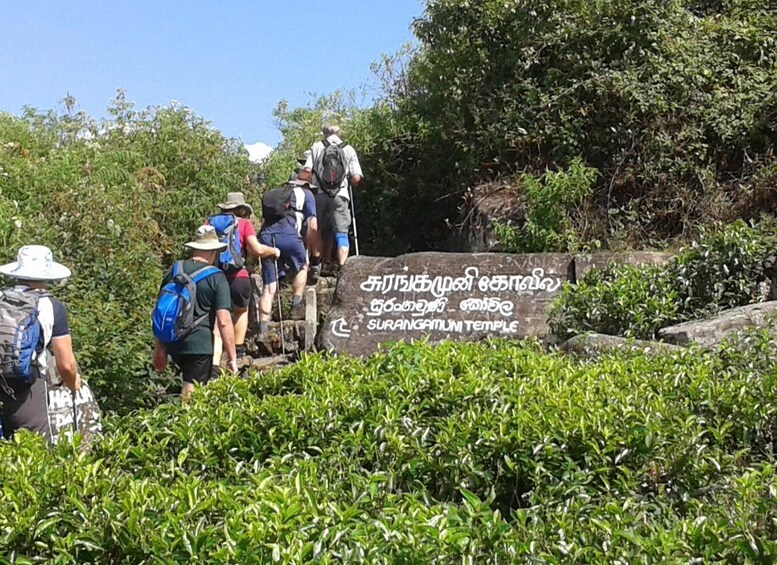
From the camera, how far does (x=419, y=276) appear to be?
8781 millimetres

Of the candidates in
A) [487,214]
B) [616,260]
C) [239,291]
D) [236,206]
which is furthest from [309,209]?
[616,260]

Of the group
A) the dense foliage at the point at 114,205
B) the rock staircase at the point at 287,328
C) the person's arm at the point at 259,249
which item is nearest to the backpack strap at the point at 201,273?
the dense foliage at the point at 114,205

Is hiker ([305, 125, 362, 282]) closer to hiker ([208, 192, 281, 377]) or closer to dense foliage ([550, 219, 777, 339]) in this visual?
hiker ([208, 192, 281, 377])

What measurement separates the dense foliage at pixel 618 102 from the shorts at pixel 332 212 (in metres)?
1.57

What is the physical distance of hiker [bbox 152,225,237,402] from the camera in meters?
6.93

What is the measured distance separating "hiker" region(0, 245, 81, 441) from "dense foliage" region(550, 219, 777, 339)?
3615 millimetres

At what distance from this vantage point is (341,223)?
11.1 metres

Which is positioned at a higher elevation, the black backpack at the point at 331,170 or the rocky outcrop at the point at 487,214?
the black backpack at the point at 331,170

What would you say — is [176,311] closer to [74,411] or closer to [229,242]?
[74,411]

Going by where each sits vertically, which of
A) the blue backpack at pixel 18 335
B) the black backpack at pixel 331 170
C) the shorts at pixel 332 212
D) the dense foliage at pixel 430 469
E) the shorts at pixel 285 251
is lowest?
the dense foliage at pixel 430 469

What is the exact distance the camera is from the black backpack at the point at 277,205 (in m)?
9.90

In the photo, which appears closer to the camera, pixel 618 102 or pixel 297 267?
pixel 297 267

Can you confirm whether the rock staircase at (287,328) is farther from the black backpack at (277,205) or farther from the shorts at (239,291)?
the black backpack at (277,205)

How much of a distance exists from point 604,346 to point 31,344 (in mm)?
3327
